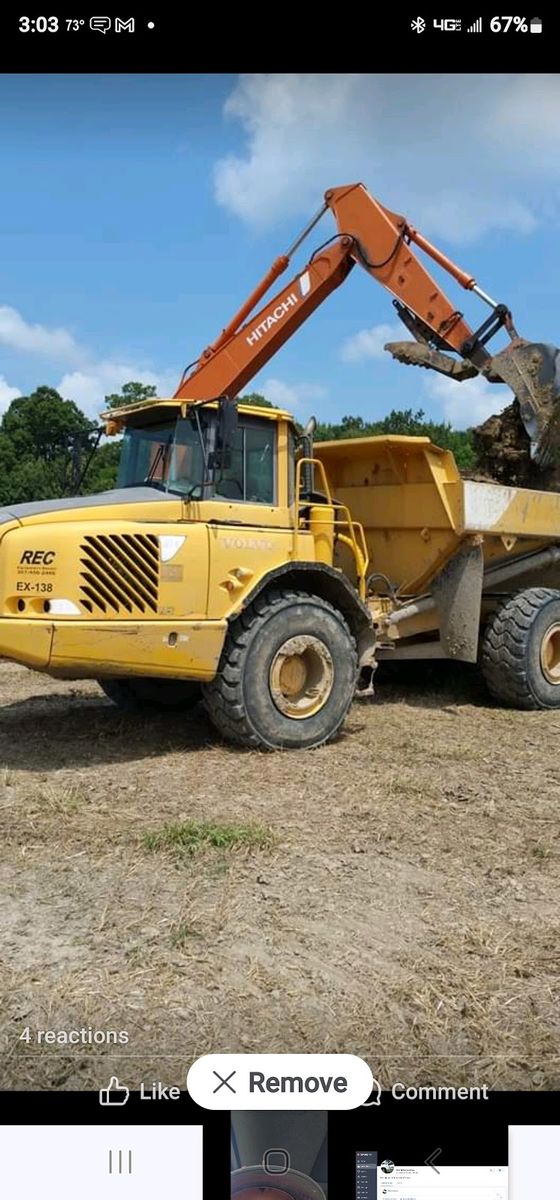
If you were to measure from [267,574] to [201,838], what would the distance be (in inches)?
78.2

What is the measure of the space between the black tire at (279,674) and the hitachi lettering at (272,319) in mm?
2443

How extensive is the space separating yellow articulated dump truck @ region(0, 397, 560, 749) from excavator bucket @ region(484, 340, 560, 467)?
22.6 inches

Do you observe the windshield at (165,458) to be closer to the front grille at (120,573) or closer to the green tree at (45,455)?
the green tree at (45,455)

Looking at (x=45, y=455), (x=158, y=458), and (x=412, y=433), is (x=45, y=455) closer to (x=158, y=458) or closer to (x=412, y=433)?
(x=158, y=458)

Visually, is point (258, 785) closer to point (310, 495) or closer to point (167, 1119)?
point (310, 495)

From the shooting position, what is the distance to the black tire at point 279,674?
508 cm

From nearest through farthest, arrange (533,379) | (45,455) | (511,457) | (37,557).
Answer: (37,557) < (45,455) < (533,379) < (511,457)

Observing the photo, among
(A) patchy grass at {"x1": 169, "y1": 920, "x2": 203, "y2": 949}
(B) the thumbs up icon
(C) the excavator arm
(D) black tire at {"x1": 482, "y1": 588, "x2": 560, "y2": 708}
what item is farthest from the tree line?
(B) the thumbs up icon

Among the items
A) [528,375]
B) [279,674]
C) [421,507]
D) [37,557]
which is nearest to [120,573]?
[37,557]

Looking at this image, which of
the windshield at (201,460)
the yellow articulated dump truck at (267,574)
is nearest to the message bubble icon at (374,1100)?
the yellow articulated dump truck at (267,574)

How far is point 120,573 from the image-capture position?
185 inches
